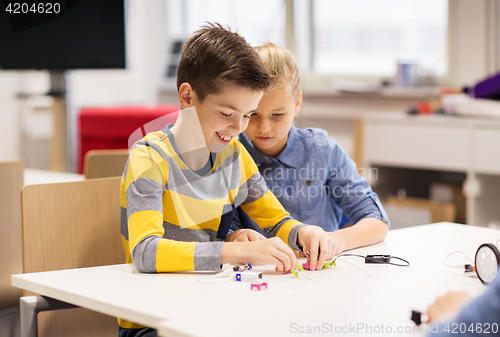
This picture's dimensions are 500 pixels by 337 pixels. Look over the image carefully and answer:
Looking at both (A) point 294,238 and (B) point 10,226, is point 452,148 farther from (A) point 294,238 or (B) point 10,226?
(B) point 10,226

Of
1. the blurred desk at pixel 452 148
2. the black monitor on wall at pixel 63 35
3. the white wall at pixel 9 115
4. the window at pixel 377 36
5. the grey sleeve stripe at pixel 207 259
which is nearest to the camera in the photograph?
the grey sleeve stripe at pixel 207 259

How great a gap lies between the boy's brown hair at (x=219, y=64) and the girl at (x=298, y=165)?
0.23m

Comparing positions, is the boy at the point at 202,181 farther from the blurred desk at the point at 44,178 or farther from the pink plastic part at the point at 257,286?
the blurred desk at the point at 44,178

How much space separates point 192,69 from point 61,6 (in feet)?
3.55

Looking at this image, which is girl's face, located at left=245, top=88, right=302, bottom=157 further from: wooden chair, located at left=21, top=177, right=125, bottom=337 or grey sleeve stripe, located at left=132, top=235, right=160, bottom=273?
grey sleeve stripe, located at left=132, top=235, right=160, bottom=273

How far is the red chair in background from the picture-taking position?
3.34 meters

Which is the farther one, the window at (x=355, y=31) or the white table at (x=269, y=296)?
the window at (x=355, y=31)

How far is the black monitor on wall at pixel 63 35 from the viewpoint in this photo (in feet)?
6.22

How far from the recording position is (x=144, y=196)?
102 cm

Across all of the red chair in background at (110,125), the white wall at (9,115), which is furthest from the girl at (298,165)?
the white wall at (9,115)

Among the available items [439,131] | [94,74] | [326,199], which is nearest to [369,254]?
[326,199]

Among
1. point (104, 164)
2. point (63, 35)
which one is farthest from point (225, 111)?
point (63, 35)

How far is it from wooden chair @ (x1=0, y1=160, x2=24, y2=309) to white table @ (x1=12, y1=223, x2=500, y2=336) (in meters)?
0.63

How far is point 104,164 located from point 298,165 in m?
0.68
